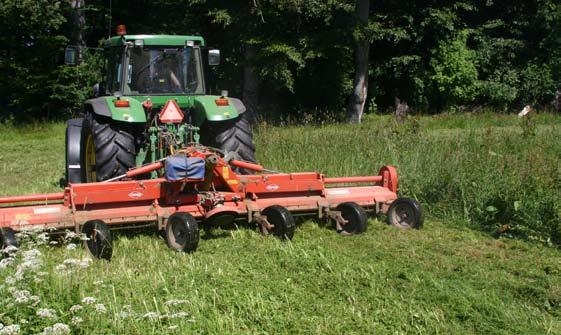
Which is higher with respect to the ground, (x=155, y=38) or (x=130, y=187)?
(x=155, y=38)

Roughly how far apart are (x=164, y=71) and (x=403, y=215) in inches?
128

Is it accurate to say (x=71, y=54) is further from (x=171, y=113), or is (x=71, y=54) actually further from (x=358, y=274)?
(x=358, y=274)

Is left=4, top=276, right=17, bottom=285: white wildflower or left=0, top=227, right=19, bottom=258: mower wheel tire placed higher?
left=4, top=276, right=17, bottom=285: white wildflower

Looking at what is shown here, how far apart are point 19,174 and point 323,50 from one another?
1106 cm

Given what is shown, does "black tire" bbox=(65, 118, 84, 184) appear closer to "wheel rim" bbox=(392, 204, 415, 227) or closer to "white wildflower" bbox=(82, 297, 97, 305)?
"wheel rim" bbox=(392, 204, 415, 227)

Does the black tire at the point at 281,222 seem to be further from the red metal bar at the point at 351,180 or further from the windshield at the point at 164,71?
the windshield at the point at 164,71

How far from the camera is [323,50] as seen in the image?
816 inches

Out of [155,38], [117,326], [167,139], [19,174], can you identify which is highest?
[155,38]

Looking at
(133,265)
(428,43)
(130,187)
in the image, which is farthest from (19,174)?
(428,43)

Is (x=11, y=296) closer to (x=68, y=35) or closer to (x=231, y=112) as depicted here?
(x=231, y=112)

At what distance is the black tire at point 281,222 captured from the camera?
649 cm

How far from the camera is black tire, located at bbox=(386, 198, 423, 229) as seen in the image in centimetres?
720

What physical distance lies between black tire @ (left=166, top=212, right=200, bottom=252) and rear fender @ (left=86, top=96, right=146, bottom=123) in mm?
1594

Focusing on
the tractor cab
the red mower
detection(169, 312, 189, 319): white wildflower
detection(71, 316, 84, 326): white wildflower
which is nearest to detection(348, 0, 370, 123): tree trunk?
the tractor cab
